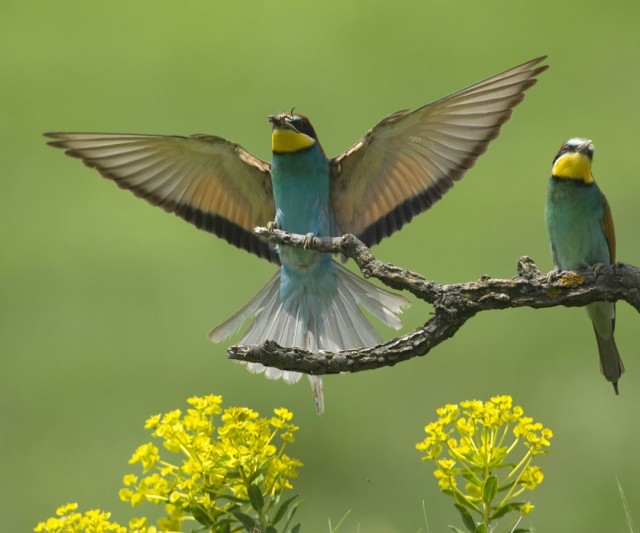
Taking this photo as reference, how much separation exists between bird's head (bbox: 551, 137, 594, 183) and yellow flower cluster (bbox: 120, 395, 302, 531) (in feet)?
2.96

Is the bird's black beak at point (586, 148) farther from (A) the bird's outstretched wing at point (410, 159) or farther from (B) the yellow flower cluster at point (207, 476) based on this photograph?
(B) the yellow flower cluster at point (207, 476)

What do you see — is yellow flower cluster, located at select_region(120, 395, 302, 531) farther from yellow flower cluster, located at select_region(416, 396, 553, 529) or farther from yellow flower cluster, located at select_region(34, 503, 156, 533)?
yellow flower cluster, located at select_region(416, 396, 553, 529)

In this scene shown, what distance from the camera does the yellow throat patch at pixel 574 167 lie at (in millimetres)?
2295

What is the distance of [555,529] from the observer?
337 cm

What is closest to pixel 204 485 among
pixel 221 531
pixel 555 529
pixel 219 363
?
pixel 221 531

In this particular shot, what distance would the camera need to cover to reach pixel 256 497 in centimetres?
162

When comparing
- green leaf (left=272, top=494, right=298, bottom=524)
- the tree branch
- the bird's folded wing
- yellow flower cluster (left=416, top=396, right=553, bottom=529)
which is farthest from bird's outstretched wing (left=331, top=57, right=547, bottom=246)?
green leaf (left=272, top=494, right=298, bottom=524)

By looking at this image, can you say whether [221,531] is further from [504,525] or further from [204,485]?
[504,525]

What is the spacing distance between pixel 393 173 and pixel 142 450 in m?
0.97

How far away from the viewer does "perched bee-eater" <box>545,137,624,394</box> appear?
226 cm

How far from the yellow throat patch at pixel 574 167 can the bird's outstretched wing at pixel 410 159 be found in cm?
15

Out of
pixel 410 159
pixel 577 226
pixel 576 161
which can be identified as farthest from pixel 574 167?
pixel 410 159

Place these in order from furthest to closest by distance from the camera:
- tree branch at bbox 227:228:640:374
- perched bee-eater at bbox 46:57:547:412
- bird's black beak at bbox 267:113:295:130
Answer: bird's black beak at bbox 267:113:295:130, perched bee-eater at bbox 46:57:547:412, tree branch at bbox 227:228:640:374

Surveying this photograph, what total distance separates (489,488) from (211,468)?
1.17 feet
